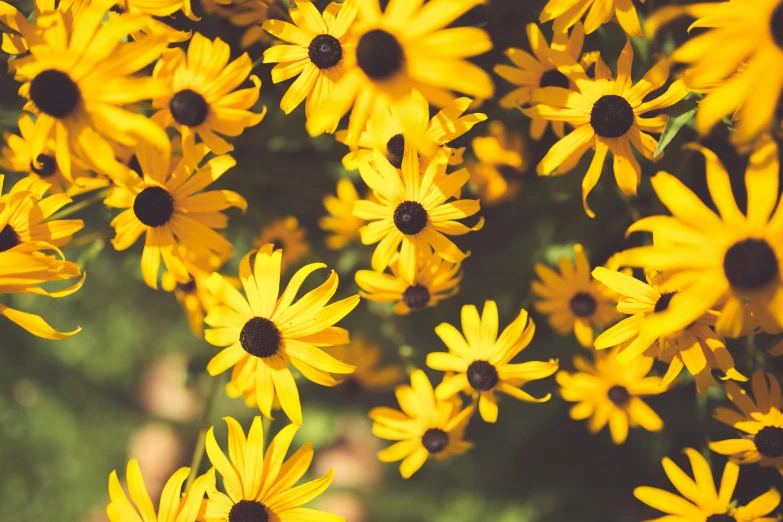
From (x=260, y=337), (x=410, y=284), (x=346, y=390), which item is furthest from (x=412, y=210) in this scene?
(x=346, y=390)

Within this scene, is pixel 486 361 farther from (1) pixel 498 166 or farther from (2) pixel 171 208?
(2) pixel 171 208

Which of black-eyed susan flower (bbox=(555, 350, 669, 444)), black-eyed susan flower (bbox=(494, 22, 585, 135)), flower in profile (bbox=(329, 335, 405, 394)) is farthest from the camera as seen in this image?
flower in profile (bbox=(329, 335, 405, 394))

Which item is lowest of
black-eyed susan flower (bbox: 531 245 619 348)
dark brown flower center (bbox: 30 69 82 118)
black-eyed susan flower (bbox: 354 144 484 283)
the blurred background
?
the blurred background

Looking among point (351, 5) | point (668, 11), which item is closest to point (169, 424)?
point (351, 5)

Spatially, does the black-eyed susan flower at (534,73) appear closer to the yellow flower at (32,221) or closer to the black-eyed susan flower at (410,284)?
the black-eyed susan flower at (410,284)

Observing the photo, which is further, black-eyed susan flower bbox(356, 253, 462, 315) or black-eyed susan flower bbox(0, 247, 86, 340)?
black-eyed susan flower bbox(356, 253, 462, 315)

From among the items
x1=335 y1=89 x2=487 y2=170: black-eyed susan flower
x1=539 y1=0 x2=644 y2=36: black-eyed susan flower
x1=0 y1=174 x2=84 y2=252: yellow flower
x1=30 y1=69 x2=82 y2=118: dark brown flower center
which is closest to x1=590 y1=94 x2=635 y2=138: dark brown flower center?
x1=539 y1=0 x2=644 y2=36: black-eyed susan flower

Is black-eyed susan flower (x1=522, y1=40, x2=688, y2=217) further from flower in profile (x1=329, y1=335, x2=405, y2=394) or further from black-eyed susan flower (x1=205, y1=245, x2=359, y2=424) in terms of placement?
flower in profile (x1=329, y1=335, x2=405, y2=394)
